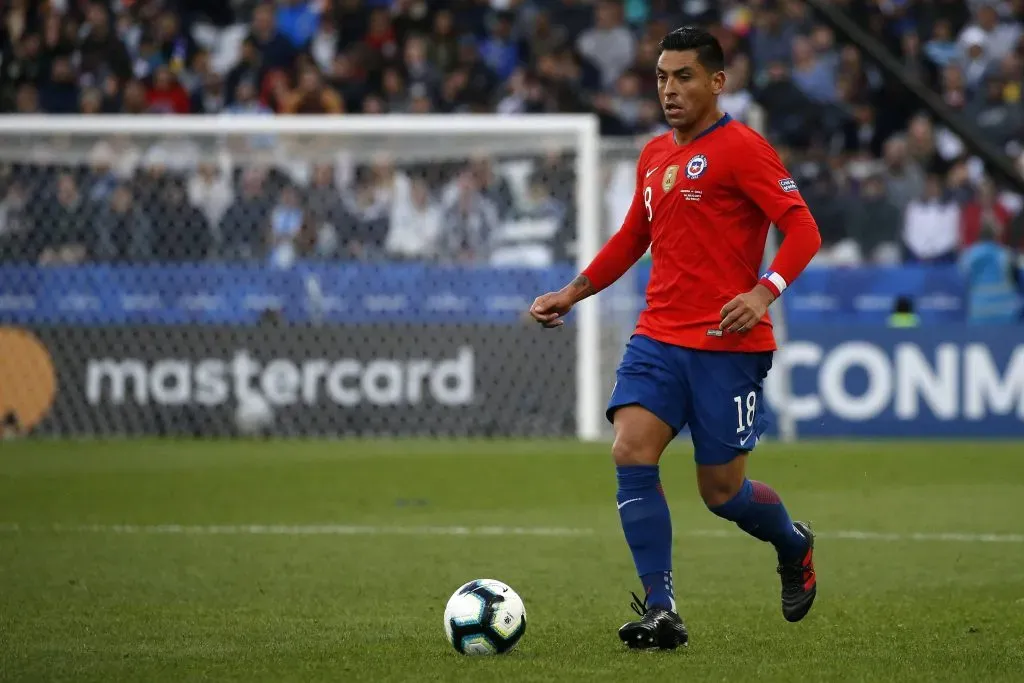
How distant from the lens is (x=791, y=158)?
55.5 feet

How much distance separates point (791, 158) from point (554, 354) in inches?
169

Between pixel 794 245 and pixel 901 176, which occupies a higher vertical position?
pixel 794 245

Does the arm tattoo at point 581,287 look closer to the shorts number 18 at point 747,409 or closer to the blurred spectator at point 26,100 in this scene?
the shorts number 18 at point 747,409

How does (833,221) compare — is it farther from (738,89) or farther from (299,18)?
(299,18)

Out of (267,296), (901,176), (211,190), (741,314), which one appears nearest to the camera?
(741,314)

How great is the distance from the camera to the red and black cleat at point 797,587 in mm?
5676

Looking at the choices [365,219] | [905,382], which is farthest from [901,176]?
[365,219]

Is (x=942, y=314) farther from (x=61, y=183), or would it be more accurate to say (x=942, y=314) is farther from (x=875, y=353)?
(x=61, y=183)

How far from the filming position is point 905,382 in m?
14.0

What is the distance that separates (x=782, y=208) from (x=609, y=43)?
13.9m

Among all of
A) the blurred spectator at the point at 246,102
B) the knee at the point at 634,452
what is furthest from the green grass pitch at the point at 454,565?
the blurred spectator at the point at 246,102

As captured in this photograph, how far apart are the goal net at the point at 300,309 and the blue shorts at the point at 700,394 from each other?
27.0ft

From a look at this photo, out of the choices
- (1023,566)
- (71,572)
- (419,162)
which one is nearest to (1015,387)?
(419,162)

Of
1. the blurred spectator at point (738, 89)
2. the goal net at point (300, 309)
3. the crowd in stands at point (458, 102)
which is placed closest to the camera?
the goal net at point (300, 309)
